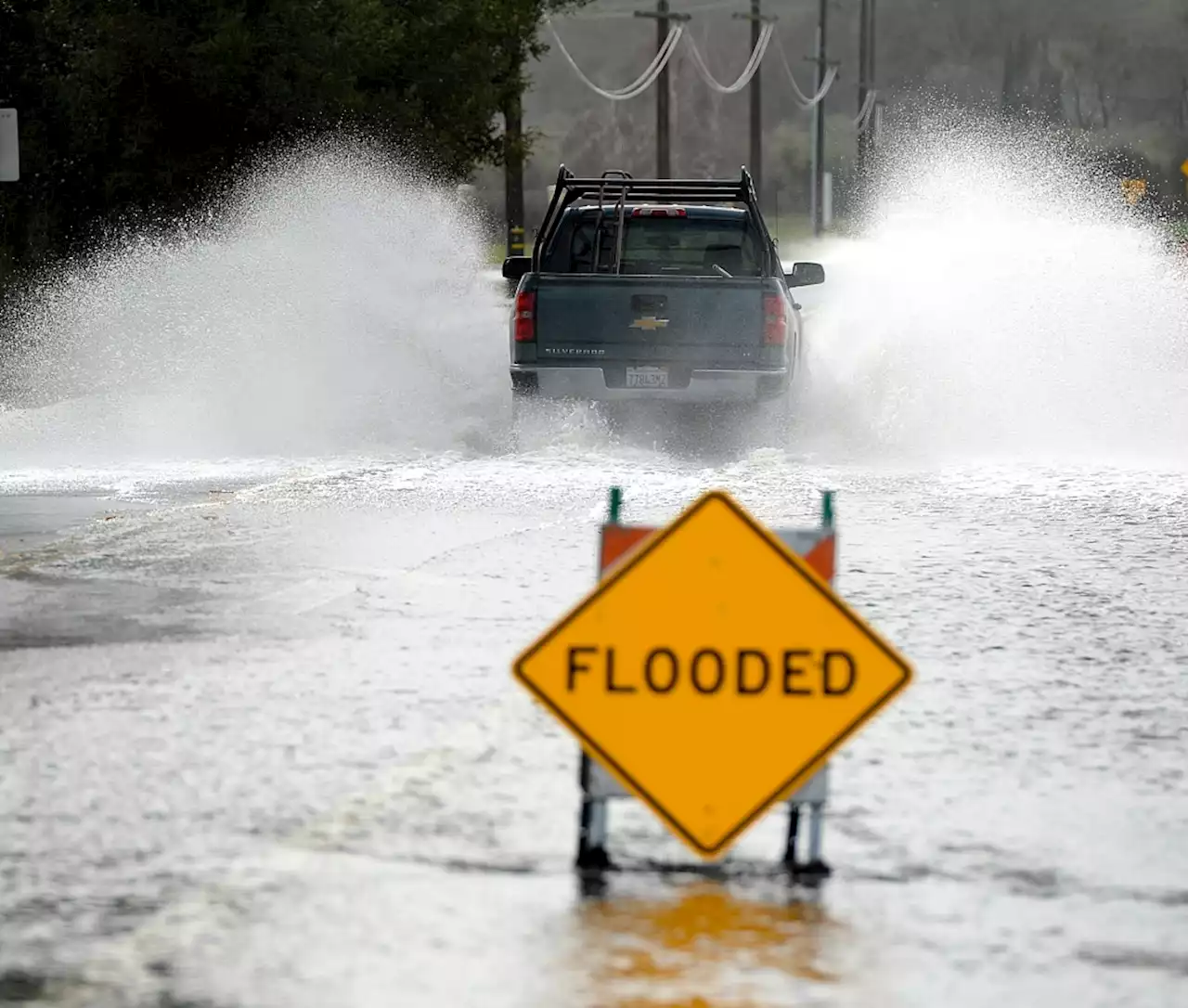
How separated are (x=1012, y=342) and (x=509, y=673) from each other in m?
13.9

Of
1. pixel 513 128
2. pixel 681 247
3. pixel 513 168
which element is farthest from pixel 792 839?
pixel 513 168

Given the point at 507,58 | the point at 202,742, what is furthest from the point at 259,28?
the point at 202,742

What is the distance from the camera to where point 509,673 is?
32.9 ft

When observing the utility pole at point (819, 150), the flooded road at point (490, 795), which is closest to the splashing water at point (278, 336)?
the flooded road at point (490, 795)

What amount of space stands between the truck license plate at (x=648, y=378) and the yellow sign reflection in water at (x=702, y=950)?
471 inches

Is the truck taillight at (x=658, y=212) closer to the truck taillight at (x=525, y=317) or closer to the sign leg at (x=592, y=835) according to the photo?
the truck taillight at (x=525, y=317)

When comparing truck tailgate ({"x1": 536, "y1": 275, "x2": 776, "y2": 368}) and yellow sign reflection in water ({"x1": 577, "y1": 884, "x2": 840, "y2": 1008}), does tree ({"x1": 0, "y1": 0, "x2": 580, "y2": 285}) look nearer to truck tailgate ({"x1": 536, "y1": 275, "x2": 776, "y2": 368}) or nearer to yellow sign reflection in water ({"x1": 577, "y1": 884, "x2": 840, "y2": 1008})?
truck tailgate ({"x1": 536, "y1": 275, "x2": 776, "y2": 368})

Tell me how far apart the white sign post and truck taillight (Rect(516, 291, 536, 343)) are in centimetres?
735

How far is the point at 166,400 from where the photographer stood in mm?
22828

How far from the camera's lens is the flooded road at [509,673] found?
6.09 meters

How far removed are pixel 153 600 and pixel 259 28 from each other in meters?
25.0

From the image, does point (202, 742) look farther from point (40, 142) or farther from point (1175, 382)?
point (40, 142)

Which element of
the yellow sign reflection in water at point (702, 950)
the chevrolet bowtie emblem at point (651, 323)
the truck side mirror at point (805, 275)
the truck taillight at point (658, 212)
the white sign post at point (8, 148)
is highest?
the white sign post at point (8, 148)

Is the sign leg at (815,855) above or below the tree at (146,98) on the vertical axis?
below
